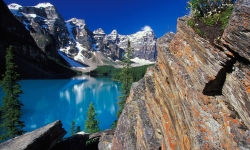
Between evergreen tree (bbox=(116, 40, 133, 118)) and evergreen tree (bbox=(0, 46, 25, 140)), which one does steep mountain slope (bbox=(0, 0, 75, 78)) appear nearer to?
evergreen tree (bbox=(0, 46, 25, 140))

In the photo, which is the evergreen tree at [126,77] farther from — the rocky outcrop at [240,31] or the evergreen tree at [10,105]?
the rocky outcrop at [240,31]

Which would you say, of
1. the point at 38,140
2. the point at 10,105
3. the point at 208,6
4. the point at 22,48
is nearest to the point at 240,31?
the point at 208,6

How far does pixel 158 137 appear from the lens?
9117 millimetres

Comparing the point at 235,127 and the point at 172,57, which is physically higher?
the point at 172,57

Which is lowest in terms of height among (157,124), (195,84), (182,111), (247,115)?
(157,124)

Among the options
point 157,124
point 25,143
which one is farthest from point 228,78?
point 25,143

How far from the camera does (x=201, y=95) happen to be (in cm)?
616

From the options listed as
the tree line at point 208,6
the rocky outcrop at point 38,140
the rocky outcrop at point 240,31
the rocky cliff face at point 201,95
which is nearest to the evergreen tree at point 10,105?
the rocky outcrop at point 38,140

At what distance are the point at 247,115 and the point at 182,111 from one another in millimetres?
2606

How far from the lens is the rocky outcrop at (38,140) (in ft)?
38.6

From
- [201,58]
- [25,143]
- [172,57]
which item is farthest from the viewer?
[25,143]

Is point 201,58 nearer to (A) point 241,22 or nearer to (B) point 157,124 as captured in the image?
(A) point 241,22

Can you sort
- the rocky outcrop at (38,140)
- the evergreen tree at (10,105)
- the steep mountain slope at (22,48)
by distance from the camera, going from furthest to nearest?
the steep mountain slope at (22,48), the evergreen tree at (10,105), the rocky outcrop at (38,140)

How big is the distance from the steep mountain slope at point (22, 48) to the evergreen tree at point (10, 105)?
120 meters
